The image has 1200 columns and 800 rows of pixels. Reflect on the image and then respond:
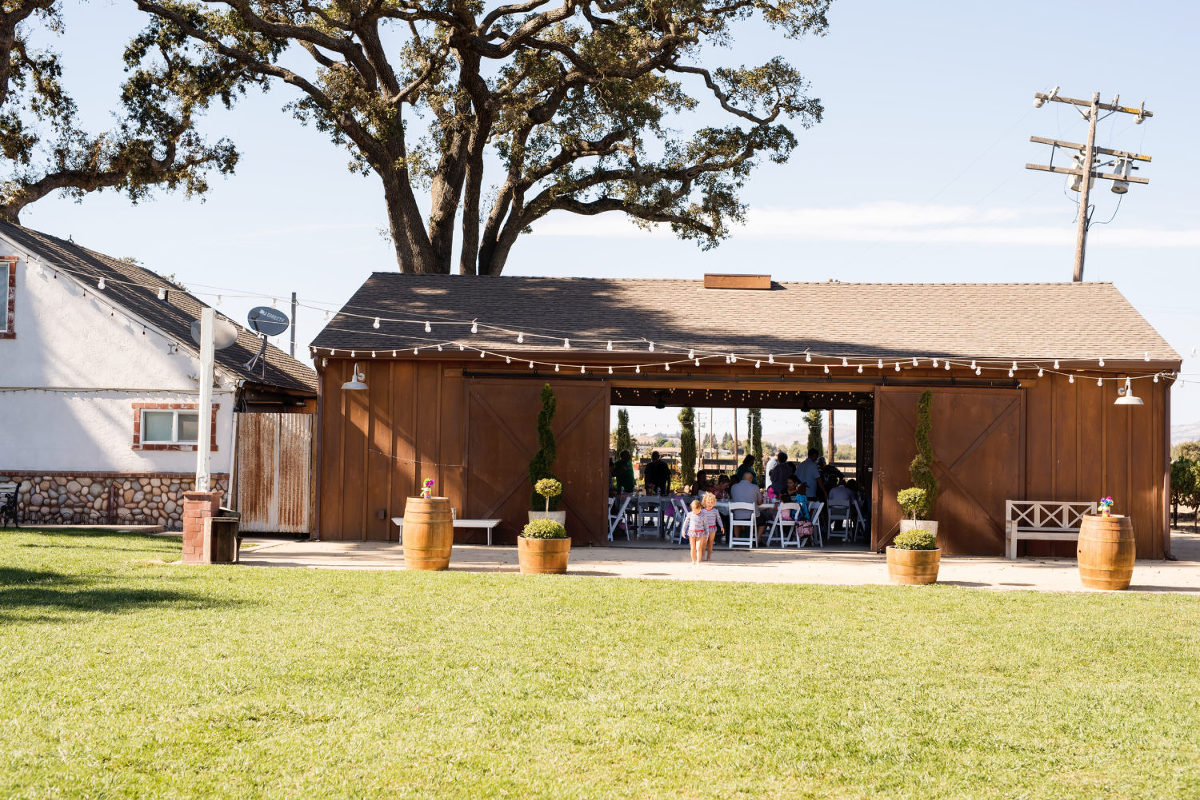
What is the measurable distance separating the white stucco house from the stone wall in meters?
0.01

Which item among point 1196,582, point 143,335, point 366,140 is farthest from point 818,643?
point 366,140

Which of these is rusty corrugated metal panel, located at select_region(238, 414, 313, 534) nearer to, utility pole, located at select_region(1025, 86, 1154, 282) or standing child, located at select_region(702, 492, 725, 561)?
standing child, located at select_region(702, 492, 725, 561)

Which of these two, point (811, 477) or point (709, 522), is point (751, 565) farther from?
point (811, 477)

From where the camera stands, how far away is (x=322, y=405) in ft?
51.1

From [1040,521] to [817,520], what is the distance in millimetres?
3072

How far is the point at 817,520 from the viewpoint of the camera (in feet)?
54.2

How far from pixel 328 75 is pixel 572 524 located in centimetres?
1281

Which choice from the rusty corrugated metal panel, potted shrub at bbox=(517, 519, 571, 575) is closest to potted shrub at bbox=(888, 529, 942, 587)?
potted shrub at bbox=(517, 519, 571, 575)

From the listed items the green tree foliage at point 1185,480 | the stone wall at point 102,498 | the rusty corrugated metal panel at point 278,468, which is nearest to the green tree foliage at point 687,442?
the green tree foliage at point 1185,480

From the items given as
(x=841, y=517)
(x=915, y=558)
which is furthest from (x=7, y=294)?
(x=915, y=558)

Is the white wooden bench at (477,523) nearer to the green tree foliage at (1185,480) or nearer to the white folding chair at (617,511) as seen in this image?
the white folding chair at (617,511)

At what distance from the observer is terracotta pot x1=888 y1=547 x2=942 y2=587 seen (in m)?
A: 11.6

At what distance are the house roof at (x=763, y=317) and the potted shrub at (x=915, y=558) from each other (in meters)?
4.00

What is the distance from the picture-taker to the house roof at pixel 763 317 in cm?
1555
